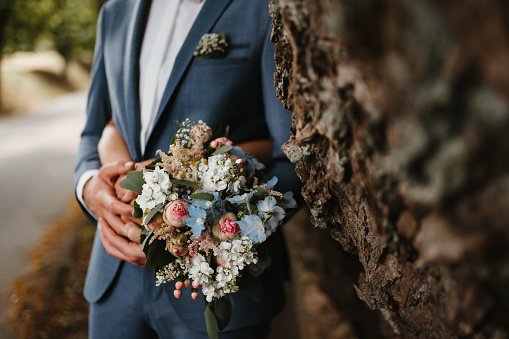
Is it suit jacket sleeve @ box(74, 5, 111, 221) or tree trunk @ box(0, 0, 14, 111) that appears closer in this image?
suit jacket sleeve @ box(74, 5, 111, 221)

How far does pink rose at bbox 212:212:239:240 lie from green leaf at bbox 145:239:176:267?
0.60 feet

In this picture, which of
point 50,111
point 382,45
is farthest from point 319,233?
point 50,111

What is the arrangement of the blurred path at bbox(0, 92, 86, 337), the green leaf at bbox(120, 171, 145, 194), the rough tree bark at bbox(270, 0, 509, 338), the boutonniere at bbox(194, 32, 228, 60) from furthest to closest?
1. the blurred path at bbox(0, 92, 86, 337)
2. the boutonniere at bbox(194, 32, 228, 60)
3. the green leaf at bbox(120, 171, 145, 194)
4. the rough tree bark at bbox(270, 0, 509, 338)

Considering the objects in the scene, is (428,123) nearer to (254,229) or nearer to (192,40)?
(254,229)

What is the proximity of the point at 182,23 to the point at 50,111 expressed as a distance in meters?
12.2

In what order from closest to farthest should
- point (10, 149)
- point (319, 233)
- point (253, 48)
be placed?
point (253, 48)
point (319, 233)
point (10, 149)

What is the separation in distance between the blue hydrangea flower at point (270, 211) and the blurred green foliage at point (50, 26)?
12.4 meters

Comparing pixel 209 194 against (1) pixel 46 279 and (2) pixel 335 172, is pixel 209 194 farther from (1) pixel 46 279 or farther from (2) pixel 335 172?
(1) pixel 46 279

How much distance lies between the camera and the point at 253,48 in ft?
4.37

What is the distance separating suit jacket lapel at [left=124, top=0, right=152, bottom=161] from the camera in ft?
4.58

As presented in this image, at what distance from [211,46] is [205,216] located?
70cm

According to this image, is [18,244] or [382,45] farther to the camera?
[18,244]

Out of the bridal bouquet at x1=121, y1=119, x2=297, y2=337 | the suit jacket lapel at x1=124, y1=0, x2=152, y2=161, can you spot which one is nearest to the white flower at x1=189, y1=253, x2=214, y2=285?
the bridal bouquet at x1=121, y1=119, x2=297, y2=337

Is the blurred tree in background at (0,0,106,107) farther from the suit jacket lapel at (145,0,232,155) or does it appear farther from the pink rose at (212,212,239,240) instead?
the pink rose at (212,212,239,240)
